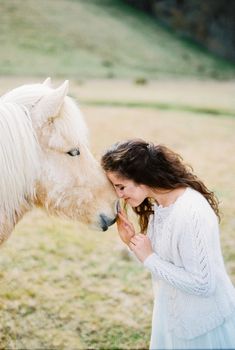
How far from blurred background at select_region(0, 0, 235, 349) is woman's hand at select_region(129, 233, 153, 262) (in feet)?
2.24

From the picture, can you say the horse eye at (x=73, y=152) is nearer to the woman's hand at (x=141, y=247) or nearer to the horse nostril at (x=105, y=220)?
the horse nostril at (x=105, y=220)

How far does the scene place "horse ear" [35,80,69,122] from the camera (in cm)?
220

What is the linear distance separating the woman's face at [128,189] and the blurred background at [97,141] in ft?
1.41

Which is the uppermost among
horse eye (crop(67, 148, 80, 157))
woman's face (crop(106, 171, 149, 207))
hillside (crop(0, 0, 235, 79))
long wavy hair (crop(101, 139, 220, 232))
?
horse eye (crop(67, 148, 80, 157))

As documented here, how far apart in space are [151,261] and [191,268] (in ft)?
0.74

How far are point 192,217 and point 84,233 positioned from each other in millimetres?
3733

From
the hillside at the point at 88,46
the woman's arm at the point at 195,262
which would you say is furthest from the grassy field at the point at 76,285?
the hillside at the point at 88,46

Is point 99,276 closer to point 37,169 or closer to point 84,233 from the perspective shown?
point 84,233

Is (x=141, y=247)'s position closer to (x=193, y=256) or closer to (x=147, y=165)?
(x=193, y=256)

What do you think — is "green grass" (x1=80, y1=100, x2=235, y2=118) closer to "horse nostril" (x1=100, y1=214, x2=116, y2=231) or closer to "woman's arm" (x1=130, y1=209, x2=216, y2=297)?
"horse nostril" (x1=100, y1=214, x2=116, y2=231)

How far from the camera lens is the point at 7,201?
230 cm

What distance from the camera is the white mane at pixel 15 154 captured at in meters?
2.21

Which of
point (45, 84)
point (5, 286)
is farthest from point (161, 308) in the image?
point (5, 286)

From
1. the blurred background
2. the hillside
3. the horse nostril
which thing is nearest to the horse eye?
the horse nostril
